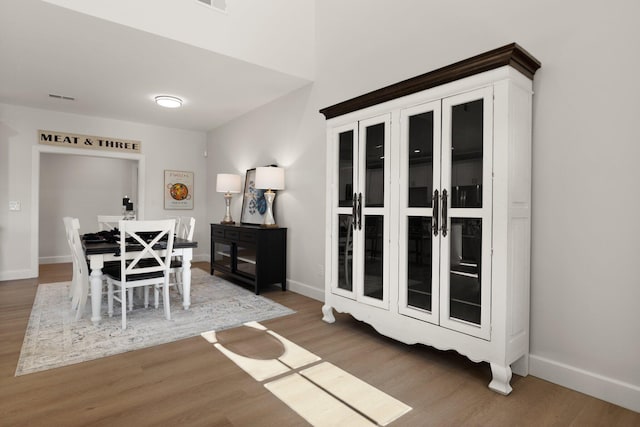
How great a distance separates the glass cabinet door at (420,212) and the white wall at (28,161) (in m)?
5.44

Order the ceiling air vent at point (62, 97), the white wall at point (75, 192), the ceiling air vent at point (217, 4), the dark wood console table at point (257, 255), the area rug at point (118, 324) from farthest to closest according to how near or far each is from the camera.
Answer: the white wall at point (75, 192) < the ceiling air vent at point (62, 97) < the dark wood console table at point (257, 255) < the ceiling air vent at point (217, 4) < the area rug at point (118, 324)

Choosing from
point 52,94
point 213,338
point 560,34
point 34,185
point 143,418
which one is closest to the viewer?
point 143,418

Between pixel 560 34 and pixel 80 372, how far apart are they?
A: 3858 millimetres

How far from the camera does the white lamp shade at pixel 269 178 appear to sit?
4625mm

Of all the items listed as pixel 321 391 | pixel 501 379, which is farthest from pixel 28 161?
pixel 501 379

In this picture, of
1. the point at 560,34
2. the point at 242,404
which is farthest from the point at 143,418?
the point at 560,34

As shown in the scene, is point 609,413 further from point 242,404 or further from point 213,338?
point 213,338

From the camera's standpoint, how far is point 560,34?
2211mm

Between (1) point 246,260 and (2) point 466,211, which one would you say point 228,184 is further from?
(2) point 466,211

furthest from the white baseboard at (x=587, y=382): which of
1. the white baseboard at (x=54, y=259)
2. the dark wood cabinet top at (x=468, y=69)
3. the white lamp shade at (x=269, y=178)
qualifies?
the white baseboard at (x=54, y=259)

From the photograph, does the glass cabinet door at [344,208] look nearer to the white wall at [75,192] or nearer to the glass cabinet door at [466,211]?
the glass cabinet door at [466,211]

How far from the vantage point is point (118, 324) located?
10.5ft

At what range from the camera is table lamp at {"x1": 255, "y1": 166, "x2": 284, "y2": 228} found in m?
4.63

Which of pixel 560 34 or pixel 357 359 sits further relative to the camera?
pixel 357 359
